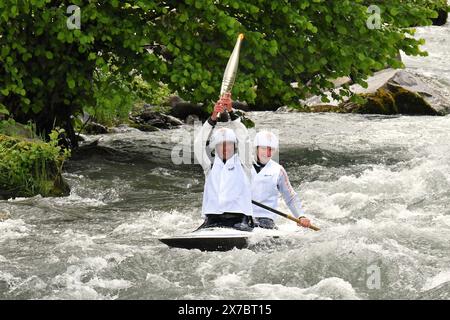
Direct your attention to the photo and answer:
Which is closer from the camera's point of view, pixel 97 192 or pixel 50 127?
pixel 97 192

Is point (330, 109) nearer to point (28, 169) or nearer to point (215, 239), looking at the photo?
point (28, 169)

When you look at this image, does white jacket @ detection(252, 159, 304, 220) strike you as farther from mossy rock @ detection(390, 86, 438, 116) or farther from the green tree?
mossy rock @ detection(390, 86, 438, 116)

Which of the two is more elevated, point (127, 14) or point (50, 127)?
point (127, 14)

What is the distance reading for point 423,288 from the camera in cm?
919

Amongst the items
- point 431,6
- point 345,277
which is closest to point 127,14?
point 431,6

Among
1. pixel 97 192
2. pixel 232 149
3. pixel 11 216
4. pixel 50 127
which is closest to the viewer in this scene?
pixel 232 149

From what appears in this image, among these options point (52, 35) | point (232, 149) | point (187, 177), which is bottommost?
point (187, 177)

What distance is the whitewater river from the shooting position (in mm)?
9289

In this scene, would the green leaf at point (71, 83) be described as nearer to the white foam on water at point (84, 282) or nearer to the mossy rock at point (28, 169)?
the mossy rock at point (28, 169)

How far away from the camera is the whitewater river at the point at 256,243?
9289 millimetres

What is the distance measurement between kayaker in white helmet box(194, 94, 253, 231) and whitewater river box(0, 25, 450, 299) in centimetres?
50

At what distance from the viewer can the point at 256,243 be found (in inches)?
408

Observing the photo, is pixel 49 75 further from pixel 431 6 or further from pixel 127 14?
pixel 431 6
